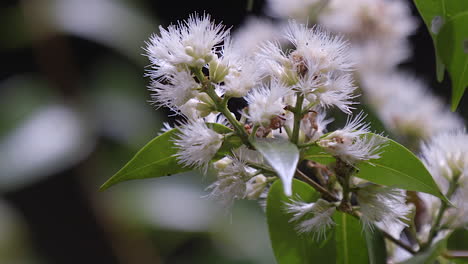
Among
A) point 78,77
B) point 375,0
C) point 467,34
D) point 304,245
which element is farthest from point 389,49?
point 78,77

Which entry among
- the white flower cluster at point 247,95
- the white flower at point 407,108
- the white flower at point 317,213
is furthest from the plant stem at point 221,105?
the white flower at point 407,108

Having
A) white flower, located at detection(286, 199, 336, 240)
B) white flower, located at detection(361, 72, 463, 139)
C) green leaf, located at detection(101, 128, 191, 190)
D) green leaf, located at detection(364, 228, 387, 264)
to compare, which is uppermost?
green leaf, located at detection(101, 128, 191, 190)

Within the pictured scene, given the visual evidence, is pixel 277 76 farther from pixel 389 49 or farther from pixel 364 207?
pixel 389 49

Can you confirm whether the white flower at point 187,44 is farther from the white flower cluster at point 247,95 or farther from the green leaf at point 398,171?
the green leaf at point 398,171

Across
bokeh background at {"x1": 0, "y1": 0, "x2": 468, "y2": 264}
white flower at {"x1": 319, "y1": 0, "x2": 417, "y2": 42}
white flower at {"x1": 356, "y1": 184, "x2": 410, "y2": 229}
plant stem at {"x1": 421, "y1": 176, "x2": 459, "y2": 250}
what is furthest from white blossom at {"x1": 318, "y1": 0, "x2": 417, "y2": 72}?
white flower at {"x1": 356, "y1": 184, "x2": 410, "y2": 229}

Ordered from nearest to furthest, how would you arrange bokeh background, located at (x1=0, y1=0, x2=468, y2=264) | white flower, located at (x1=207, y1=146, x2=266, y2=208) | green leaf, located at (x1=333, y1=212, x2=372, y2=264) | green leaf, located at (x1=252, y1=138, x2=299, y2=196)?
green leaf, located at (x1=252, y1=138, x2=299, y2=196) → white flower, located at (x1=207, y1=146, x2=266, y2=208) → green leaf, located at (x1=333, y1=212, x2=372, y2=264) → bokeh background, located at (x1=0, y1=0, x2=468, y2=264)

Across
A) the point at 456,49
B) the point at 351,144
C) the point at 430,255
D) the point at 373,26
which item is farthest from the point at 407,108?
the point at 351,144

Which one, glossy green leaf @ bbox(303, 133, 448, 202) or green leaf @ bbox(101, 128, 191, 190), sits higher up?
green leaf @ bbox(101, 128, 191, 190)

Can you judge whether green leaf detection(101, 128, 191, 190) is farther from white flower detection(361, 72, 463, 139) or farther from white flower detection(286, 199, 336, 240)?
white flower detection(361, 72, 463, 139)
